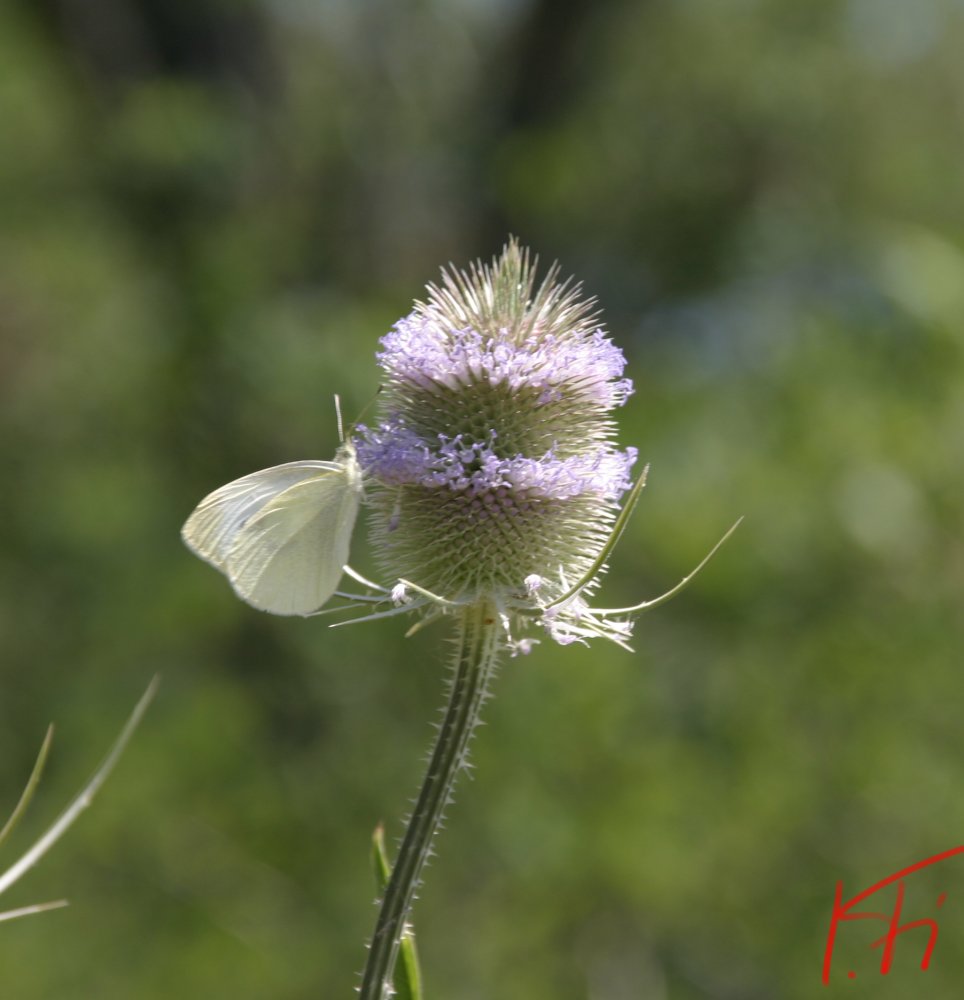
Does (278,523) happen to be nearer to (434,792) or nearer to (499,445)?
(499,445)

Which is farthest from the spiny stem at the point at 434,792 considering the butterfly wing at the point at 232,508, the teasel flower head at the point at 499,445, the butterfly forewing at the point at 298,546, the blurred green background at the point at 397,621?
the blurred green background at the point at 397,621

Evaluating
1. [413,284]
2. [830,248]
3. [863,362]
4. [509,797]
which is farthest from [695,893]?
[413,284]

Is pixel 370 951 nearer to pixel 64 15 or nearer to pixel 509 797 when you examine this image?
pixel 509 797
